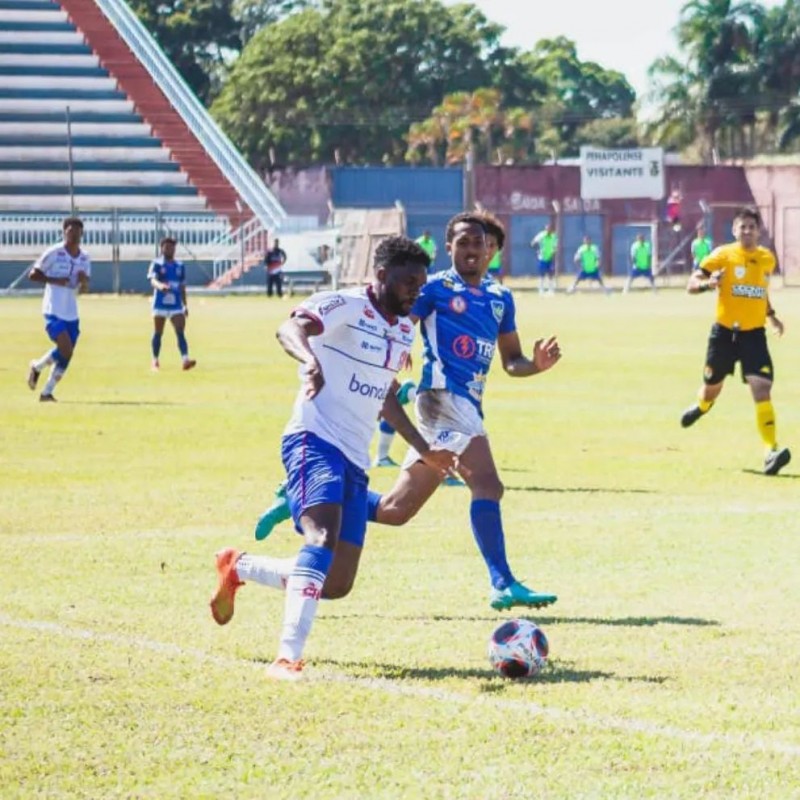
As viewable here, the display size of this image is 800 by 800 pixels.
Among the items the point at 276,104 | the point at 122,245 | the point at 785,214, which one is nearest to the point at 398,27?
the point at 276,104

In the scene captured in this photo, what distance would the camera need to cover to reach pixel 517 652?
8250mm

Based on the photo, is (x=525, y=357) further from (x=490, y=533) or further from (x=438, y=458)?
(x=438, y=458)

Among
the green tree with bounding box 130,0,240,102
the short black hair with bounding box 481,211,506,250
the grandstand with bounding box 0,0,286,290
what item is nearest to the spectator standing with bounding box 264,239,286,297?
the grandstand with bounding box 0,0,286,290

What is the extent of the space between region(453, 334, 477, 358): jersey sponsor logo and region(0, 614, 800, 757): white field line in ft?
8.35

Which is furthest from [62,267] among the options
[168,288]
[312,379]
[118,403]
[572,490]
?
[312,379]

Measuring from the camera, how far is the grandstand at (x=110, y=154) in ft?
211

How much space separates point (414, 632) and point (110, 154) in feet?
204

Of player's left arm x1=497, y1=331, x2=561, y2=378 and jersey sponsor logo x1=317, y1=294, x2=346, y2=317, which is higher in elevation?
jersey sponsor logo x1=317, y1=294, x2=346, y2=317

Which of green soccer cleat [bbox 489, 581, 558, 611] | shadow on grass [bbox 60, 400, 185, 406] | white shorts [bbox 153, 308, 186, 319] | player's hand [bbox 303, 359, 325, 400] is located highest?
player's hand [bbox 303, 359, 325, 400]

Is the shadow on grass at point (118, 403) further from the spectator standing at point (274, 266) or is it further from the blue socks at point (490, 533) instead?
the spectator standing at point (274, 266)

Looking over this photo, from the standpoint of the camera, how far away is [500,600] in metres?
9.93

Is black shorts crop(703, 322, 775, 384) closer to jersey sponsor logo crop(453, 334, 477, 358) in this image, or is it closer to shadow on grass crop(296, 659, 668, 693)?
jersey sponsor logo crop(453, 334, 477, 358)

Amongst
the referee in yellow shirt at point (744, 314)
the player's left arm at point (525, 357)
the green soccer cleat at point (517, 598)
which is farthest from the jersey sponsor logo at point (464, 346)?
the referee in yellow shirt at point (744, 314)

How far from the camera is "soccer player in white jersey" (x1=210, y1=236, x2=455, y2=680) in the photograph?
8445mm
